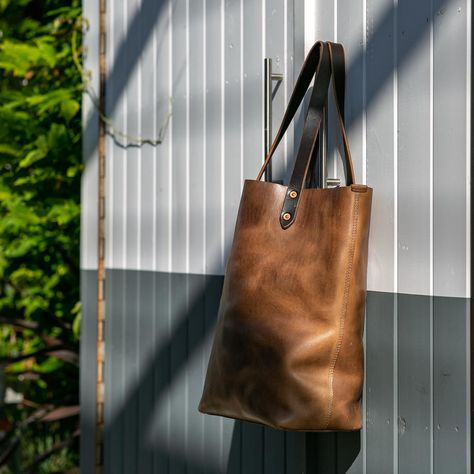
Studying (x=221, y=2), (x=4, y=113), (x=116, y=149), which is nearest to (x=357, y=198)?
(x=221, y=2)

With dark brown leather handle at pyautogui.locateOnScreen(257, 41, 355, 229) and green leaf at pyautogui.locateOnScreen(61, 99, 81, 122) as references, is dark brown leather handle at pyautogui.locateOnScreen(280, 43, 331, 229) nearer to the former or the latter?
dark brown leather handle at pyautogui.locateOnScreen(257, 41, 355, 229)

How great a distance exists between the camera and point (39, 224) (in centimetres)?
484

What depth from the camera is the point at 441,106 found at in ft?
6.75

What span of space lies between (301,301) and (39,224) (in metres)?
2.95

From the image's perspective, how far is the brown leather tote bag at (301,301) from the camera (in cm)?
216

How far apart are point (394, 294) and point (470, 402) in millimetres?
362

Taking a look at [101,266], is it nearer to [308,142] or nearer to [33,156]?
[33,156]

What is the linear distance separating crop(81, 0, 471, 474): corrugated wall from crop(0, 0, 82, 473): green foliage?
0.62m

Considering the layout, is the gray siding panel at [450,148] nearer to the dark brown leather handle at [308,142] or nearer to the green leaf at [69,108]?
the dark brown leather handle at [308,142]

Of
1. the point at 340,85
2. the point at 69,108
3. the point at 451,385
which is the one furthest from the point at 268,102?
the point at 69,108

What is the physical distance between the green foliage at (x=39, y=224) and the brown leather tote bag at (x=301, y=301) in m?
2.49

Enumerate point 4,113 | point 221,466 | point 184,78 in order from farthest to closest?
point 4,113 → point 184,78 → point 221,466

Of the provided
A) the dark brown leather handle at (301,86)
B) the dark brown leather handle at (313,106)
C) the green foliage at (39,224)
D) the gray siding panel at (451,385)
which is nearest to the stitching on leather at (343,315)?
the dark brown leather handle at (313,106)

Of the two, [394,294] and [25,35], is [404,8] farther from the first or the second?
[25,35]
